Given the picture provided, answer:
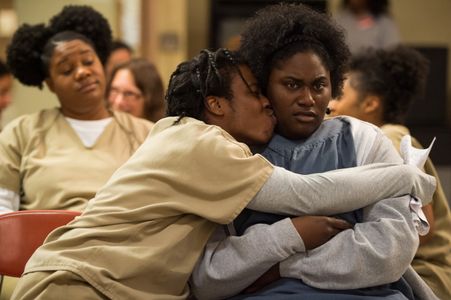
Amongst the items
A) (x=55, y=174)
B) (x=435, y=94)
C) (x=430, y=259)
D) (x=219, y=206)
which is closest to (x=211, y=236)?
(x=219, y=206)

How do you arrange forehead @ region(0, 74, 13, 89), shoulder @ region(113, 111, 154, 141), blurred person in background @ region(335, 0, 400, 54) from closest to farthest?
shoulder @ region(113, 111, 154, 141)
forehead @ region(0, 74, 13, 89)
blurred person in background @ region(335, 0, 400, 54)

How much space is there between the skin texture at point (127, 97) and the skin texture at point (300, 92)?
1.78m

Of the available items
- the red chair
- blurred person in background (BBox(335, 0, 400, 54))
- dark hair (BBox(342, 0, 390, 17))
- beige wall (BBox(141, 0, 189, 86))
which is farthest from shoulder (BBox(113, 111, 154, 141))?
beige wall (BBox(141, 0, 189, 86))

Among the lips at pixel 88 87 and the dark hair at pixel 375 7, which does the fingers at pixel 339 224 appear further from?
the dark hair at pixel 375 7

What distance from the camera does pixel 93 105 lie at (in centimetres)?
315

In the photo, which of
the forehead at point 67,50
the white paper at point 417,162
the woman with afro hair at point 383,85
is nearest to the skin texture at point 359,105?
the woman with afro hair at point 383,85

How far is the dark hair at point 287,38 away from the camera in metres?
2.13

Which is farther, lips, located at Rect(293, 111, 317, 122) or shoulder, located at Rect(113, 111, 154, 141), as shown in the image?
shoulder, located at Rect(113, 111, 154, 141)

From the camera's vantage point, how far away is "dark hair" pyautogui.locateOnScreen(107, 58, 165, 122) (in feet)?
12.7

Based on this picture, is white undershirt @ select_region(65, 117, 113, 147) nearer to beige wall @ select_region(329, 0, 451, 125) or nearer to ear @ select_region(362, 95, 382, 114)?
ear @ select_region(362, 95, 382, 114)

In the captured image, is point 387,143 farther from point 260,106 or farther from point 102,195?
point 102,195

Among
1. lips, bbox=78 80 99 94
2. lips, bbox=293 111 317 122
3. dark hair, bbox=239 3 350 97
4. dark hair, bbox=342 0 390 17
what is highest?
dark hair, bbox=239 3 350 97

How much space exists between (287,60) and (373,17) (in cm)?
396

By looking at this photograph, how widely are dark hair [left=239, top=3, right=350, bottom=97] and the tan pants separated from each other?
2.25ft
